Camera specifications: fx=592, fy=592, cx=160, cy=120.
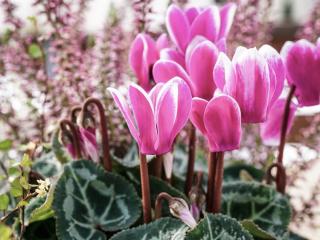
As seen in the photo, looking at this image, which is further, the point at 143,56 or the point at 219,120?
the point at 143,56

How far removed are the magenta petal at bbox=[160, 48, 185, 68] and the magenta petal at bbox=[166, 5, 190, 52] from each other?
25mm

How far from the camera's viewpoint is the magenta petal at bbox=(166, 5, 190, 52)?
629 mm

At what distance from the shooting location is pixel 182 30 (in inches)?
25.0

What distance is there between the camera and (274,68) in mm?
504

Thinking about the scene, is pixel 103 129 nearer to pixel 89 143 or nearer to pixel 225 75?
pixel 89 143

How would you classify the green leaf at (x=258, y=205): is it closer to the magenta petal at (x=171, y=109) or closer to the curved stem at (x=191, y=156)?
the curved stem at (x=191, y=156)

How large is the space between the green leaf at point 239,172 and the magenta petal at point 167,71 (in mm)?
302

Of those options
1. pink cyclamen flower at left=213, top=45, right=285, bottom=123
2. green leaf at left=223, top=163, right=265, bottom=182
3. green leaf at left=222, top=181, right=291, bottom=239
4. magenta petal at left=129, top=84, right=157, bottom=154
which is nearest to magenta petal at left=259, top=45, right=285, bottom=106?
pink cyclamen flower at left=213, top=45, right=285, bottom=123

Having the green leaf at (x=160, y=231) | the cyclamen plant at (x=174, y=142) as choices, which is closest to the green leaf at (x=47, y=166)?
the cyclamen plant at (x=174, y=142)

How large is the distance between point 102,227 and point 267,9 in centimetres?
46

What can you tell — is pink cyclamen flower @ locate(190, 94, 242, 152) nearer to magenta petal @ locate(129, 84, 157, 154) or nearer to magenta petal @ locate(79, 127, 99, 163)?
magenta petal @ locate(129, 84, 157, 154)

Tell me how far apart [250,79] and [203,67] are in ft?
0.24

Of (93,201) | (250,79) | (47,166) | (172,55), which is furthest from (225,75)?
(47,166)

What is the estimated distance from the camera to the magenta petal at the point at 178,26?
629 millimetres
